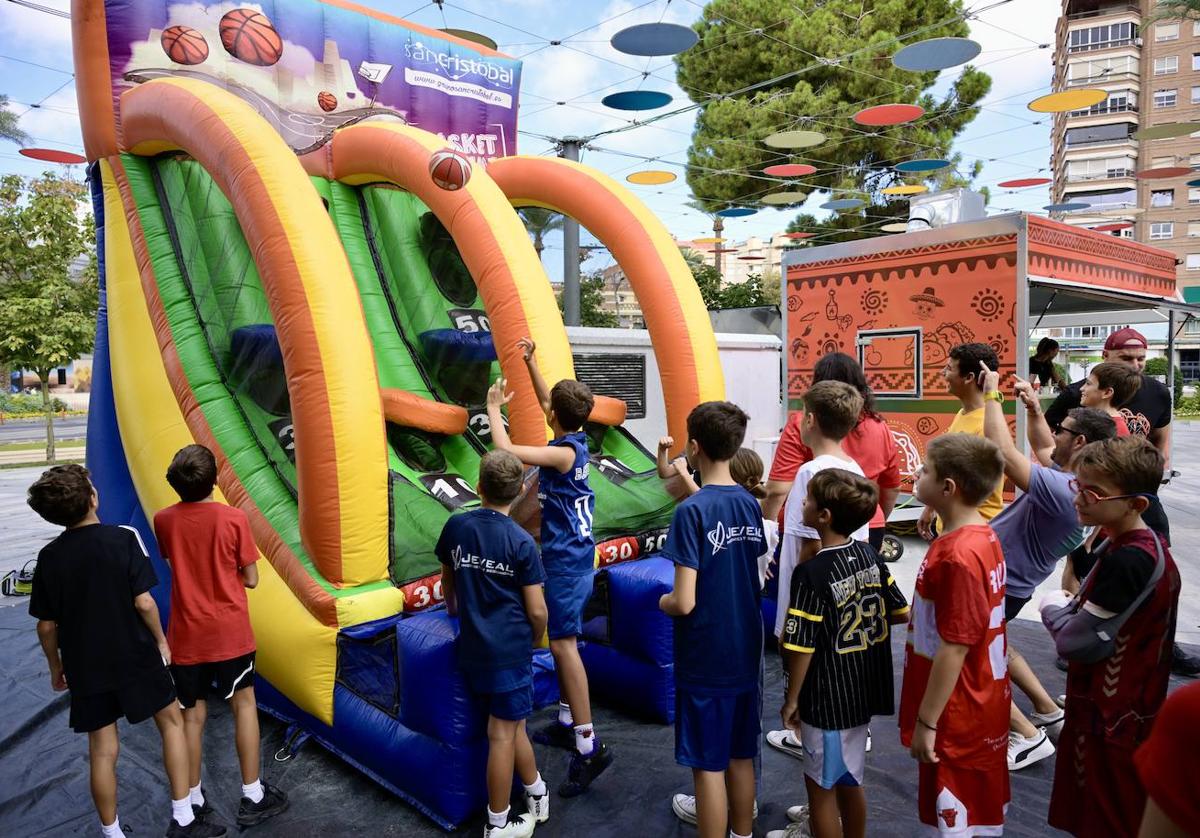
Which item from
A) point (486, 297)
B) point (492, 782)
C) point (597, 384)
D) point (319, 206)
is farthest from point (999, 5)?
point (492, 782)

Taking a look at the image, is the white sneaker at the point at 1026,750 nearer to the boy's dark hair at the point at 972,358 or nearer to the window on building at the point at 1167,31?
the boy's dark hair at the point at 972,358

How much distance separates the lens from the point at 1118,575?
1903mm

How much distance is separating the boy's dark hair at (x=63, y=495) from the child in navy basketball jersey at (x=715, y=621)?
1831mm

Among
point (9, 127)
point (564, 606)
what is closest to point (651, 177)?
point (564, 606)

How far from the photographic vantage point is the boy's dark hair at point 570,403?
9.87 ft

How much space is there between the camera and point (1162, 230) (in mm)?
36938

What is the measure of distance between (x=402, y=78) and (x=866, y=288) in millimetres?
4186

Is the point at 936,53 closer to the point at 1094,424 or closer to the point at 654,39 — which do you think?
the point at 654,39

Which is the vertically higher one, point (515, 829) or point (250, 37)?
point (250, 37)

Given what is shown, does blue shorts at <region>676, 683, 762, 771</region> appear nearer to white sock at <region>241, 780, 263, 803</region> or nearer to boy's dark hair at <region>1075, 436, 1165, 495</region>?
boy's dark hair at <region>1075, 436, 1165, 495</region>

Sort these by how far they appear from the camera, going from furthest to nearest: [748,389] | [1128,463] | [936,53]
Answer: [936,53], [748,389], [1128,463]

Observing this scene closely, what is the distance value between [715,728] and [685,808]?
0.66 meters

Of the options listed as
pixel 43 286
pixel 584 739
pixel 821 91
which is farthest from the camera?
pixel 821 91

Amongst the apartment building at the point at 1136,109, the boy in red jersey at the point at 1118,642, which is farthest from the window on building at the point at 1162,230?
the boy in red jersey at the point at 1118,642
